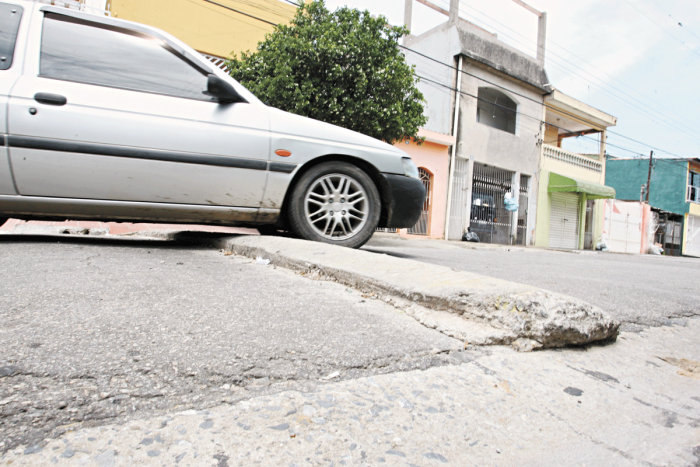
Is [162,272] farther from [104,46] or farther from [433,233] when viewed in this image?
[433,233]

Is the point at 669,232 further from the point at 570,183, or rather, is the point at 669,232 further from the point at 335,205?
the point at 335,205

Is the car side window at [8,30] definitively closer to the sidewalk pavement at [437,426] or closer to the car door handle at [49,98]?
the car door handle at [49,98]

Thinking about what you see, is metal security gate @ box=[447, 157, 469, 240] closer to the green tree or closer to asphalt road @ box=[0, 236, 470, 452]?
the green tree

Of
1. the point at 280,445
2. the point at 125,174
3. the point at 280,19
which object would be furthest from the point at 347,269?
the point at 280,19

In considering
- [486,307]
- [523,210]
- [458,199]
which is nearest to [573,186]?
[523,210]

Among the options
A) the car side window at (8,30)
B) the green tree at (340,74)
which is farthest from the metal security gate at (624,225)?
the car side window at (8,30)

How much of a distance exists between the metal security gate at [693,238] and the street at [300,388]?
34.4 m

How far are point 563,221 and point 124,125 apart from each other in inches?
737

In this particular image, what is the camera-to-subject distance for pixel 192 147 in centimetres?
298

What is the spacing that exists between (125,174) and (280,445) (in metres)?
2.58

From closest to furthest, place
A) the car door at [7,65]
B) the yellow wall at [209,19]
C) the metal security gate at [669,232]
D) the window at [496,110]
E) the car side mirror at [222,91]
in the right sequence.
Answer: the car door at [7,65] < the car side mirror at [222,91] < the yellow wall at [209,19] < the window at [496,110] < the metal security gate at [669,232]

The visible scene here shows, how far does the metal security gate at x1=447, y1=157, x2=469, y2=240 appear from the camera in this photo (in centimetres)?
1438

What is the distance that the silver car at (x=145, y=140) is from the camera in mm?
2742

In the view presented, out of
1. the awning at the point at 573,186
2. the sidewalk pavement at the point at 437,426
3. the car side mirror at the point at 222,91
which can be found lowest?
the sidewalk pavement at the point at 437,426
